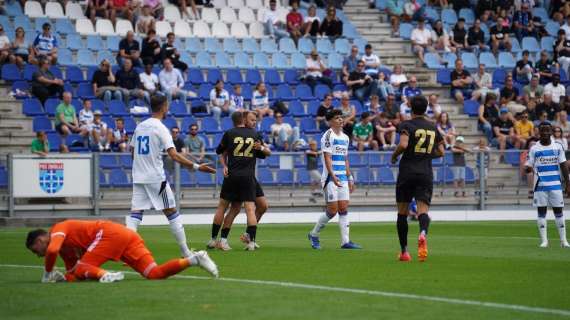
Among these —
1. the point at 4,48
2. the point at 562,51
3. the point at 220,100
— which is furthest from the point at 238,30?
the point at 562,51

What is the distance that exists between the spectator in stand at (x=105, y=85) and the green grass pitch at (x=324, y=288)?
1333cm

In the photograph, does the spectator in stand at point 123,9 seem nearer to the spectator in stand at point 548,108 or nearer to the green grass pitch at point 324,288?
the spectator in stand at point 548,108

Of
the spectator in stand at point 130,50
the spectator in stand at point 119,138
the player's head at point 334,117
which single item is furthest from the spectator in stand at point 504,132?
the player's head at point 334,117

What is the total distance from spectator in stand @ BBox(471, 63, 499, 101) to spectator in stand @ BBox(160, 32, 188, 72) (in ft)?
32.5

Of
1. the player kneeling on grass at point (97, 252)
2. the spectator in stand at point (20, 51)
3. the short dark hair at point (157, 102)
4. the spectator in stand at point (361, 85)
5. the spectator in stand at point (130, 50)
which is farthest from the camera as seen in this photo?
the spectator in stand at point (361, 85)

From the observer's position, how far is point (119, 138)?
2881 cm

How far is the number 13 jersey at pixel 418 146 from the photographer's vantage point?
14.7 metres

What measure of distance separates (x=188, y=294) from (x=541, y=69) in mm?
28679

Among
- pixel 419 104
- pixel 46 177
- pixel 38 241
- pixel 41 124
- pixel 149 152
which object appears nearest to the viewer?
pixel 38 241

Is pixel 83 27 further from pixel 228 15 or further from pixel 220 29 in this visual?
pixel 228 15

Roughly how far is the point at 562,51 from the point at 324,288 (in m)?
29.0

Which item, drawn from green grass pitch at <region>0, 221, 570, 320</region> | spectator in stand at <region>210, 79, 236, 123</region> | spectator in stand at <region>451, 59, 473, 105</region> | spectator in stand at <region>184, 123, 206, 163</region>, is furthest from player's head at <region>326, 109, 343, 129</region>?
spectator in stand at <region>451, 59, 473, 105</region>

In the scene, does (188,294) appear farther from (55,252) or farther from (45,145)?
(45,145)

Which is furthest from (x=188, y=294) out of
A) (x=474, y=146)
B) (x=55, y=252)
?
(x=474, y=146)
